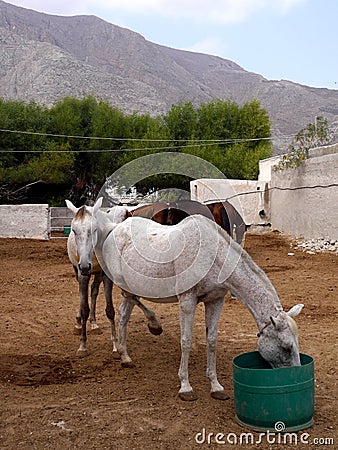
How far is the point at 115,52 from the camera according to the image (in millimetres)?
119125

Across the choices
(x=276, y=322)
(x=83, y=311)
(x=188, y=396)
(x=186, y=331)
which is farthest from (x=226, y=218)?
(x=276, y=322)

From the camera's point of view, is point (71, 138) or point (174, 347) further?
point (71, 138)

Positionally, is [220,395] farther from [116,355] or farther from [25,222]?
[25,222]

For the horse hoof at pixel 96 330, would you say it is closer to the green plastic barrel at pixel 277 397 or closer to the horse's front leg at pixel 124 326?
the horse's front leg at pixel 124 326

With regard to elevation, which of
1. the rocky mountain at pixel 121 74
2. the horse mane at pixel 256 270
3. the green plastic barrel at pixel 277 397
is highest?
the rocky mountain at pixel 121 74

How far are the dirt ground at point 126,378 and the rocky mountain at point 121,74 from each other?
39212 millimetres

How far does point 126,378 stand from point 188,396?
788 mm

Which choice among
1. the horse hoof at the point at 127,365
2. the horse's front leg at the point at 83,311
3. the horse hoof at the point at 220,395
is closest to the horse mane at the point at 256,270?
the horse hoof at the point at 220,395

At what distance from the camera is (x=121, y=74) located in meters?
103

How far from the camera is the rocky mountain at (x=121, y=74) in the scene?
2793 inches

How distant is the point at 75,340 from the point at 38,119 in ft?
70.4

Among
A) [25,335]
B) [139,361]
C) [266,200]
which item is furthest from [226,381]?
[266,200]

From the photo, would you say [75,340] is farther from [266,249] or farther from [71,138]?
[71,138]

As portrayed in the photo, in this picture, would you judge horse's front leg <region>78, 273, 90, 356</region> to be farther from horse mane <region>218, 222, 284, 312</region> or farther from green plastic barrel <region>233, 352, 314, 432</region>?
green plastic barrel <region>233, 352, 314, 432</region>
